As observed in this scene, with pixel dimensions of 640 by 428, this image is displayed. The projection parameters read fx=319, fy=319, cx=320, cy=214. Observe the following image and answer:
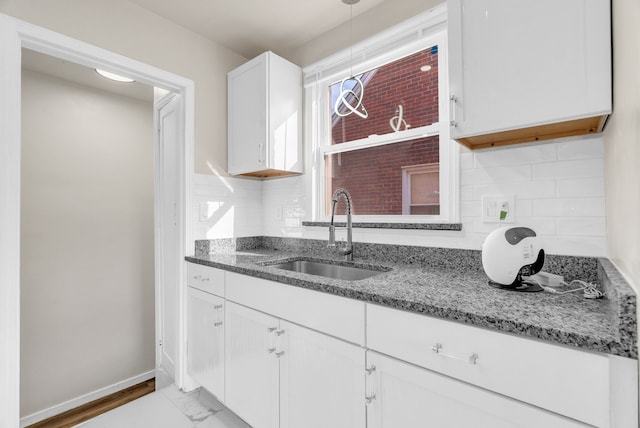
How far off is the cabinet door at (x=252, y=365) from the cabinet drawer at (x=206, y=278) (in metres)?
0.15

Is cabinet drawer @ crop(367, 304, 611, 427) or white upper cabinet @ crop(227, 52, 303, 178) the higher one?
white upper cabinet @ crop(227, 52, 303, 178)

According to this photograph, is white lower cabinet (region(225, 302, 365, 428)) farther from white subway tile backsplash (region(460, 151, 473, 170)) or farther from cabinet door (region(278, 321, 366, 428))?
white subway tile backsplash (region(460, 151, 473, 170))

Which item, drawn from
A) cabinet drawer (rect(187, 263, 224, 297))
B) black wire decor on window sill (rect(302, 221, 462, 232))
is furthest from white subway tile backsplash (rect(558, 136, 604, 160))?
cabinet drawer (rect(187, 263, 224, 297))

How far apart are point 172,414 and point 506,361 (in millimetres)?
1993

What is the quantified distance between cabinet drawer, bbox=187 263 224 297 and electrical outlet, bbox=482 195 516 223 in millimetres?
1434

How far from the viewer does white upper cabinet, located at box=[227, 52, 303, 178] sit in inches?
84.8

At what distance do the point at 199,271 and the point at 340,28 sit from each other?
1876 millimetres

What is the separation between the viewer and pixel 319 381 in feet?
4.20

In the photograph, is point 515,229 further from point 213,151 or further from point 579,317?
point 213,151

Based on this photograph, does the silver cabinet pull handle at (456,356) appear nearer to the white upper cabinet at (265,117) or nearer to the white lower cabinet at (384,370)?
the white lower cabinet at (384,370)

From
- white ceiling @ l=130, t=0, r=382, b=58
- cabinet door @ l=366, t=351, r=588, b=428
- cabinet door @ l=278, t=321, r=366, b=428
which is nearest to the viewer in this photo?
cabinet door @ l=366, t=351, r=588, b=428

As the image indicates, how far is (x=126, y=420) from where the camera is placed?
1.93 m

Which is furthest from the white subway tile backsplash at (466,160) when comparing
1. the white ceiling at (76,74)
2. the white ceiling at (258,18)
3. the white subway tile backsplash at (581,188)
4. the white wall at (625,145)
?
the white ceiling at (76,74)

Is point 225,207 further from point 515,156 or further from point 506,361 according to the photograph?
point 506,361
